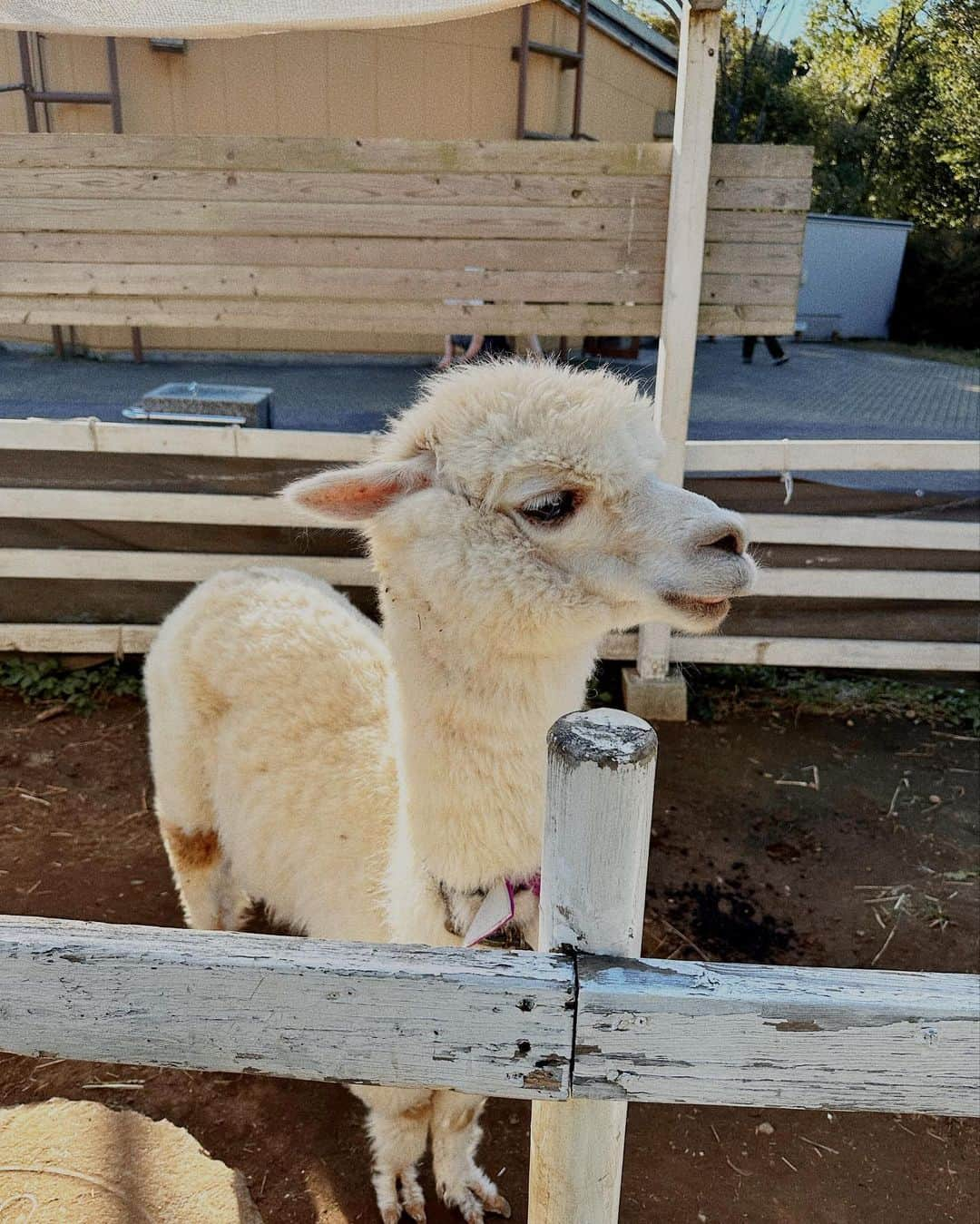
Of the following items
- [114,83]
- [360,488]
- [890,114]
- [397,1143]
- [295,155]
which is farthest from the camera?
[890,114]

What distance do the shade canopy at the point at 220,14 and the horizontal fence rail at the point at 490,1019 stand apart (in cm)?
332

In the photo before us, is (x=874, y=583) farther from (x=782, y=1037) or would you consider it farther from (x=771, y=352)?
(x=771, y=352)

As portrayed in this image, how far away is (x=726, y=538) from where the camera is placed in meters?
1.75

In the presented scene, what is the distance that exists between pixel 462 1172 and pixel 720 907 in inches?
58.1

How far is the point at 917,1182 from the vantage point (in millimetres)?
2447

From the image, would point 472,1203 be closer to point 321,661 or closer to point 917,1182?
point 917,1182

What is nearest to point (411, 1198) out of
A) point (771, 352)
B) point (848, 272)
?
point (771, 352)

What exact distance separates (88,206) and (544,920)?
3.95 meters

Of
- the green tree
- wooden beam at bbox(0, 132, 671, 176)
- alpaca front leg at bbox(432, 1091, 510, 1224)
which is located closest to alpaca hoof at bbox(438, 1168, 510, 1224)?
alpaca front leg at bbox(432, 1091, 510, 1224)

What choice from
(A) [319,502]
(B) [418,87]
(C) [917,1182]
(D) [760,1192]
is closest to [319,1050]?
(A) [319,502]

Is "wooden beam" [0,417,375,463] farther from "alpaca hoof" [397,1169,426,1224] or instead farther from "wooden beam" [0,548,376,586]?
"alpaca hoof" [397,1169,426,1224]

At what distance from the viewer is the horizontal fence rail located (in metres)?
0.97

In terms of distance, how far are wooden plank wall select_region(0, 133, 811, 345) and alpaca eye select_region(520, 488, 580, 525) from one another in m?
2.46

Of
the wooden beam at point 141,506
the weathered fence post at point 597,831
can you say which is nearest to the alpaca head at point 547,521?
the weathered fence post at point 597,831
